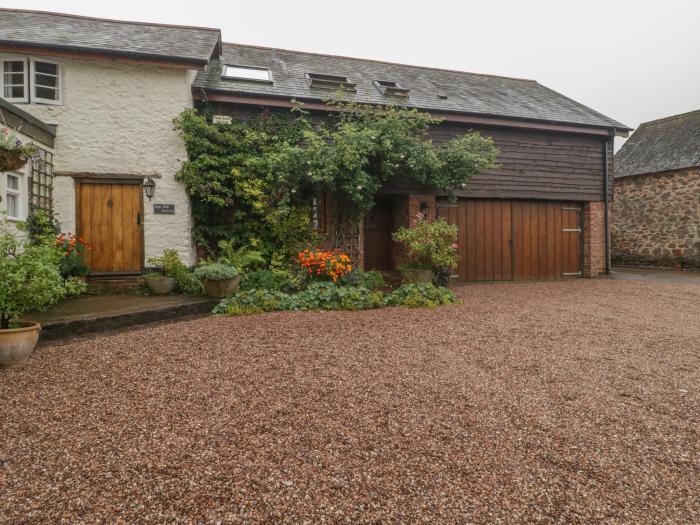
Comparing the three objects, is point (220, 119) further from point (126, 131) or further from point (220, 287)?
point (220, 287)

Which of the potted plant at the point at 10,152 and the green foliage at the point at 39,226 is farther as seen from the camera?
the green foliage at the point at 39,226

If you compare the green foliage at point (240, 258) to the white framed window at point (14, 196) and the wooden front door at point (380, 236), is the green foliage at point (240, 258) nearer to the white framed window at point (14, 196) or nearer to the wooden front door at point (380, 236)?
the white framed window at point (14, 196)

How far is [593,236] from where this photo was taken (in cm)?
1098

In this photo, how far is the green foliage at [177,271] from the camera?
280 inches

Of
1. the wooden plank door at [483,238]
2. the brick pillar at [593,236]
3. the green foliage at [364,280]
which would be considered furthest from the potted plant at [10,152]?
the brick pillar at [593,236]

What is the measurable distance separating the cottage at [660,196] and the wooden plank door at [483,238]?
7.80 metres

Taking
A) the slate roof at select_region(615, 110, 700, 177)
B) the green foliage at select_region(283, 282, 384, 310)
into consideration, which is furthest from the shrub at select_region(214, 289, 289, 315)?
the slate roof at select_region(615, 110, 700, 177)

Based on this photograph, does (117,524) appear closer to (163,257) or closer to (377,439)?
(377,439)

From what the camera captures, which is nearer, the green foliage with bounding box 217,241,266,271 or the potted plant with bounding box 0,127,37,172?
the potted plant with bounding box 0,127,37,172

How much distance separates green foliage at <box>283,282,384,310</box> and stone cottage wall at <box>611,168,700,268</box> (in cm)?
1305

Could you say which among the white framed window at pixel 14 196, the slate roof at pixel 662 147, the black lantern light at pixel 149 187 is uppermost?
the slate roof at pixel 662 147

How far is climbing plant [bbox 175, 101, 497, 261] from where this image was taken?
25.3ft

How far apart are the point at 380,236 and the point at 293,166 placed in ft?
11.9

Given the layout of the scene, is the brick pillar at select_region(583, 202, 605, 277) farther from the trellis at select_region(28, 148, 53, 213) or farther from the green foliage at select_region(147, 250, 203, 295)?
the trellis at select_region(28, 148, 53, 213)
